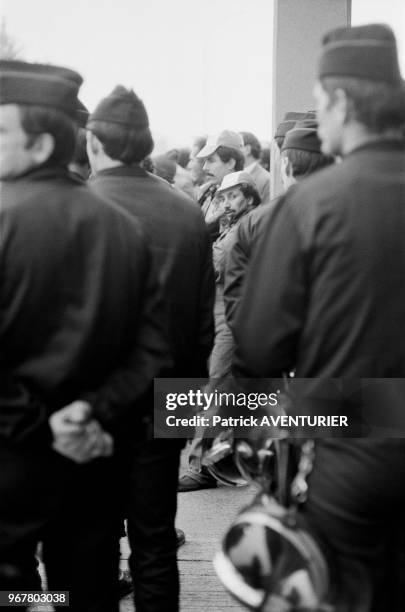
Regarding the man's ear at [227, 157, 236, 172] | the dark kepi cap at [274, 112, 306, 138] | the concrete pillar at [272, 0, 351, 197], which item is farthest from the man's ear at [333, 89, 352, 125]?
the concrete pillar at [272, 0, 351, 197]

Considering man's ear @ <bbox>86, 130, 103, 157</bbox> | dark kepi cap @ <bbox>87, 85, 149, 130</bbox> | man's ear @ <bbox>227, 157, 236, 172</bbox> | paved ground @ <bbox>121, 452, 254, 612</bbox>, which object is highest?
dark kepi cap @ <bbox>87, 85, 149, 130</bbox>

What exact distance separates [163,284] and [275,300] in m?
0.97

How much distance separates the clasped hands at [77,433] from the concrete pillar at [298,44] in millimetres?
4310

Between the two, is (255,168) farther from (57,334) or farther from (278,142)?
(57,334)

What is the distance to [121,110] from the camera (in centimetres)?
321

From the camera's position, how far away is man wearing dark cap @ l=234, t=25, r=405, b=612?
2.22m

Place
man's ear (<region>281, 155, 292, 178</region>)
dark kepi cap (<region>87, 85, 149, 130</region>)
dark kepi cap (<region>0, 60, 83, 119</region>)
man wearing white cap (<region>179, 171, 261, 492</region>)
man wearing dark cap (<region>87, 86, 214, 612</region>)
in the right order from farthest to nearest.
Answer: man wearing white cap (<region>179, 171, 261, 492</region>) → man's ear (<region>281, 155, 292, 178</region>) → dark kepi cap (<region>87, 85, 149, 130</region>) → man wearing dark cap (<region>87, 86, 214, 612</region>) → dark kepi cap (<region>0, 60, 83, 119</region>)

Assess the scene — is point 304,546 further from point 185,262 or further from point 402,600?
point 185,262

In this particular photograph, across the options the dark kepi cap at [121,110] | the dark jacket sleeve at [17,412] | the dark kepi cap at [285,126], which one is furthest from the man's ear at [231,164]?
the dark jacket sleeve at [17,412]

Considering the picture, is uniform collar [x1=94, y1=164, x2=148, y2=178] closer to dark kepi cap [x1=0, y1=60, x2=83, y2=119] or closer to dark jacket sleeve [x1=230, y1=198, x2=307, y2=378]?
dark kepi cap [x1=0, y1=60, x2=83, y2=119]

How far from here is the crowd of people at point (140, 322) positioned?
2.24 metres

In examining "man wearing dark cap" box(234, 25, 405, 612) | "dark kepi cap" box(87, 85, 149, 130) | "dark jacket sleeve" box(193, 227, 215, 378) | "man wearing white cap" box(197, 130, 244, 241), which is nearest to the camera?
"man wearing dark cap" box(234, 25, 405, 612)

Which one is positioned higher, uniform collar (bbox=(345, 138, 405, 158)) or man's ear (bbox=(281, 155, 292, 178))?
uniform collar (bbox=(345, 138, 405, 158))

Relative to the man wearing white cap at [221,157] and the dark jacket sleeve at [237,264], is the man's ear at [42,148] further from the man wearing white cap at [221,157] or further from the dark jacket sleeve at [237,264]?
the man wearing white cap at [221,157]
